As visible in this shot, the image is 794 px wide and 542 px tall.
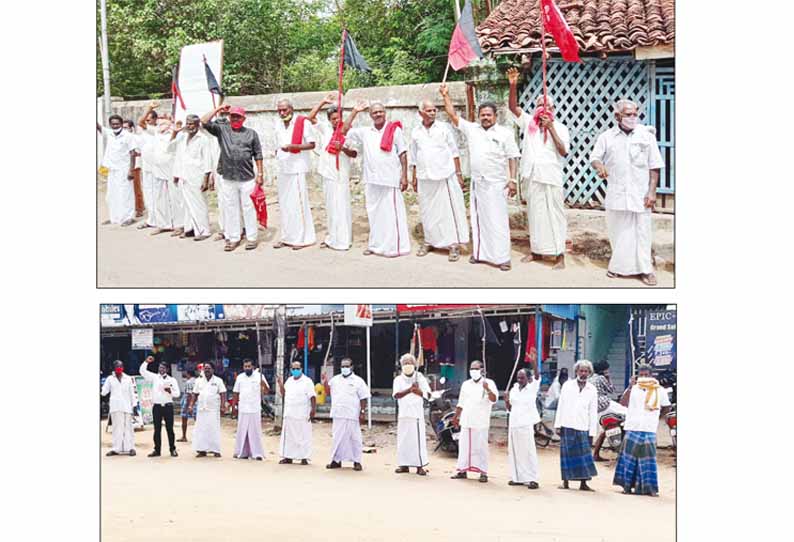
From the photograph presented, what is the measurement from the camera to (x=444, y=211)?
27.7 ft

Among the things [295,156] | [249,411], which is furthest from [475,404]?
[295,156]

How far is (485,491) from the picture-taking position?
320 inches

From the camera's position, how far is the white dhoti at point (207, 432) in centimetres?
868

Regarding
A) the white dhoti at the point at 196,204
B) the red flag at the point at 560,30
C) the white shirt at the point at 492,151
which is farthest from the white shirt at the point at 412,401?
the red flag at the point at 560,30

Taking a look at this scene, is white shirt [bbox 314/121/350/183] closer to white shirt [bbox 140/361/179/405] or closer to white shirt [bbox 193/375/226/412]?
white shirt [bbox 193/375/226/412]

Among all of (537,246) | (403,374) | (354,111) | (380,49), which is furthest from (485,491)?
(380,49)

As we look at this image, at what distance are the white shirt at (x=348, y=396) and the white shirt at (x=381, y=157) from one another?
5.16 ft

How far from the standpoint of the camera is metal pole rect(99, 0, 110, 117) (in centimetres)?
884

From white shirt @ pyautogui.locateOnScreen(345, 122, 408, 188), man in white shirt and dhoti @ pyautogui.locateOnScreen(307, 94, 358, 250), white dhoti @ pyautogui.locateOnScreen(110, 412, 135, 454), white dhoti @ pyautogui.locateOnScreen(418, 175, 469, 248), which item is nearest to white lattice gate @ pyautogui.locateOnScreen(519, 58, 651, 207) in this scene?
white dhoti @ pyautogui.locateOnScreen(418, 175, 469, 248)

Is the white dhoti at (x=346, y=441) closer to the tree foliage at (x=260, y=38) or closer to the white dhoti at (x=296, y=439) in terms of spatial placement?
the white dhoti at (x=296, y=439)

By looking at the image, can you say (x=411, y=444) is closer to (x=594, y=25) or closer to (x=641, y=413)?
(x=641, y=413)

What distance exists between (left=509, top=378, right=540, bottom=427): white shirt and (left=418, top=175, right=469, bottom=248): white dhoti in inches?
48.5

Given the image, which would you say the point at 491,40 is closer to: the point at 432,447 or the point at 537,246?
the point at 537,246

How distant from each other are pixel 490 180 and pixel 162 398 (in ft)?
10.4
